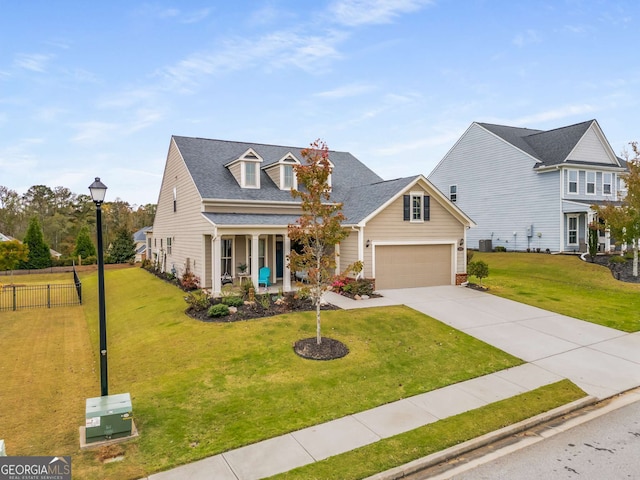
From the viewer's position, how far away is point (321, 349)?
10.4 m

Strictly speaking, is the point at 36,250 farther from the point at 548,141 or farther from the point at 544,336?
the point at 548,141

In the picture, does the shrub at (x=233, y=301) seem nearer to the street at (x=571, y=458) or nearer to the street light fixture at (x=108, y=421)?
the street light fixture at (x=108, y=421)

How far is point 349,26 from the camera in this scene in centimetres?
1805

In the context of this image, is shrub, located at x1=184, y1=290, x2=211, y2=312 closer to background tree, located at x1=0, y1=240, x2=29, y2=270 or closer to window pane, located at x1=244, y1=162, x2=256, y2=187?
window pane, located at x1=244, y1=162, x2=256, y2=187

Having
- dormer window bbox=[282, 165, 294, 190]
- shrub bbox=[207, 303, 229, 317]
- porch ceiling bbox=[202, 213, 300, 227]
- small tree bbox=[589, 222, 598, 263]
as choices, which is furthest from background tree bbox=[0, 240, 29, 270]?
small tree bbox=[589, 222, 598, 263]

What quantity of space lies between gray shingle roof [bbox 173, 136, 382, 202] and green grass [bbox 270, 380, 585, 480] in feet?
49.5

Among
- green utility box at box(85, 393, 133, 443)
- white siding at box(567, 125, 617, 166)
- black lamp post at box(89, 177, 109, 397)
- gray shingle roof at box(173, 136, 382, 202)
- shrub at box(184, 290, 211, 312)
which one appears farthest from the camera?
white siding at box(567, 125, 617, 166)

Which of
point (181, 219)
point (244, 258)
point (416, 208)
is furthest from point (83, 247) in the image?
point (416, 208)

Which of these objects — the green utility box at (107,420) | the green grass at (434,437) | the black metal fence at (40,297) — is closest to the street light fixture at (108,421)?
the green utility box at (107,420)

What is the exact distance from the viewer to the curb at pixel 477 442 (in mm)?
5570

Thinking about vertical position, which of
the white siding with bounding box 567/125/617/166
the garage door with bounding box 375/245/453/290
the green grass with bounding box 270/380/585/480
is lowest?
the green grass with bounding box 270/380/585/480

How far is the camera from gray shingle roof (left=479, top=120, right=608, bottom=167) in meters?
27.8

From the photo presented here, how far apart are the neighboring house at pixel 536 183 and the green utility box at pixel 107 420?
94.6ft

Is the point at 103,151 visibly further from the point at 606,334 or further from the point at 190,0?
the point at 606,334
